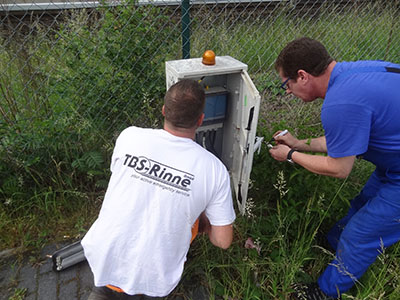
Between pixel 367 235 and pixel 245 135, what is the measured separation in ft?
3.48

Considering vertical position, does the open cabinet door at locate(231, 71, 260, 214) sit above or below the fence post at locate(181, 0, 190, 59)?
below

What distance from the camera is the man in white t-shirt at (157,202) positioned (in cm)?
156

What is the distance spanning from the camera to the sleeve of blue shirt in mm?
1658

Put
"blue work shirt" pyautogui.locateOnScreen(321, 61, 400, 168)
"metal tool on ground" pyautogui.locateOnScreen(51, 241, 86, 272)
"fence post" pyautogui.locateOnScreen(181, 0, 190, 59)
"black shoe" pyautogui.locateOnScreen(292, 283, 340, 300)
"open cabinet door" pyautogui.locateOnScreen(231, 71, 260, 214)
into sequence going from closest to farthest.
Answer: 1. "blue work shirt" pyautogui.locateOnScreen(321, 61, 400, 168)
2. "open cabinet door" pyautogui.locateOnScreen(231, 71, 260, 214)
3. "black shoe" pyautogui.locateOnScreen(292, 283, 340, 300)
4. "metal tool on ground" pyautogui.locateOnScreen(51, 241, 86, 272)
5. "fence post" pyautogui.locateOnScreen(181, 0, 190, 59)

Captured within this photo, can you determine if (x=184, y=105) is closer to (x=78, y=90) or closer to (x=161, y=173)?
(x=161, y=173)

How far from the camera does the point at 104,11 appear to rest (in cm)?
271

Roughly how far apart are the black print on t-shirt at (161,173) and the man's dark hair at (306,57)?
3.17 ft

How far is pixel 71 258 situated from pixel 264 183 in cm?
181

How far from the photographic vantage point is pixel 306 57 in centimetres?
182

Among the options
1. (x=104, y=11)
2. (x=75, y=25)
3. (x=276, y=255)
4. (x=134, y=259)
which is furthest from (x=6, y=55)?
(x=276, y=255)

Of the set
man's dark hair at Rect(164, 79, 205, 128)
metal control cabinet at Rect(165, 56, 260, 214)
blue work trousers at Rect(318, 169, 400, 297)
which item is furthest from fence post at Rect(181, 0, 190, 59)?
blue work trousers at Rect(318, 169, 400, 297)

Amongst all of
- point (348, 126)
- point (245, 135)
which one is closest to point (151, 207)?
point (245, 135)

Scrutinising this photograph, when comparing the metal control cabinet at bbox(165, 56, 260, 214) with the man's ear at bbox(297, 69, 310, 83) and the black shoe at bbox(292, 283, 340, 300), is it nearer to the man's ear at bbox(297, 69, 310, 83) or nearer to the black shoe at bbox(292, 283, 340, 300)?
the man's ear at bbox(297, 69, 310, 83)

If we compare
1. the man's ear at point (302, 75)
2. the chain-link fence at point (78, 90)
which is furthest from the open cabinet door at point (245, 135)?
the chain-link fence at point (78, 90)
